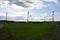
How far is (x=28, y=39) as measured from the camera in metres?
30.1

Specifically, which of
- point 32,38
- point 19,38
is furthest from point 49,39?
point 19,38

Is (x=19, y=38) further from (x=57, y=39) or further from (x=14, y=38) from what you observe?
(x=57, y=39)

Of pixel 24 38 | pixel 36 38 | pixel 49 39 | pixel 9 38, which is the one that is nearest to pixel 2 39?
pixel 9 38

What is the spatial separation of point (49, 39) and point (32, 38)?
10.4ft

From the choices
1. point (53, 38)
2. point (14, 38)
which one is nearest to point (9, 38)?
point (14, 38)

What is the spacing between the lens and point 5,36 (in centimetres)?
3123

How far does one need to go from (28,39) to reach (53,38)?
5127 millimetres

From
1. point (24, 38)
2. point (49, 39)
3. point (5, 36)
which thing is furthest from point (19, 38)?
point (49, 39)

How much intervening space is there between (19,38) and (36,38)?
3.16 metres

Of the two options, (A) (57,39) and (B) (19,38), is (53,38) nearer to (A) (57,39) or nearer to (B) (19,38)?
(A) (57,39)

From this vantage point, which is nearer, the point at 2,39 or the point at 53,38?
the point at 2,39

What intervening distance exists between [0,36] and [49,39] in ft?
30.3

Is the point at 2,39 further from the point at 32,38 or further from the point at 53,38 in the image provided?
the point at 53,38

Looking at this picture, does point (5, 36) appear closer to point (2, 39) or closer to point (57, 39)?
point (2, 39)
